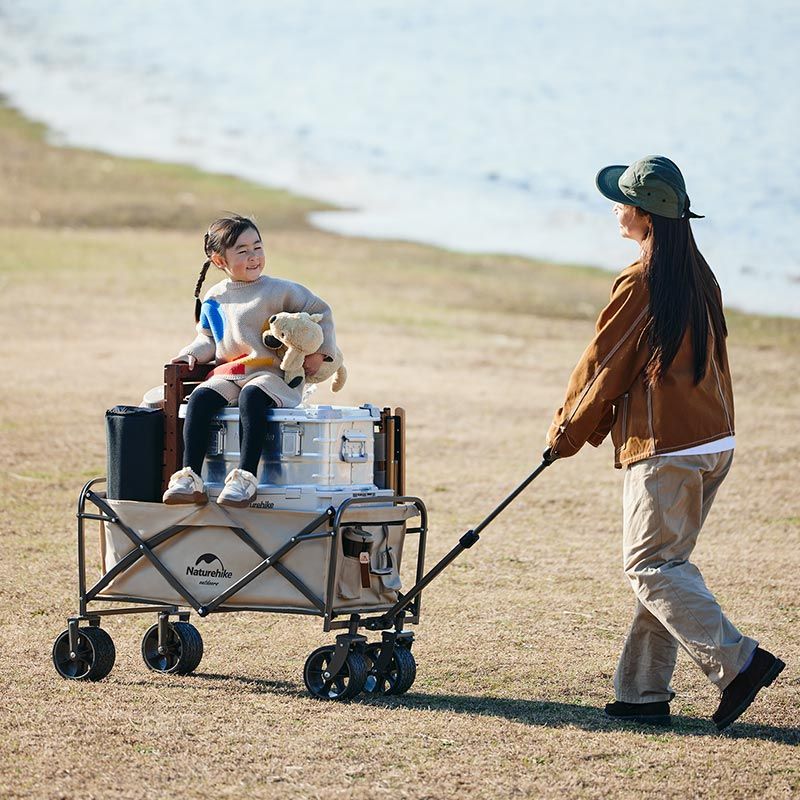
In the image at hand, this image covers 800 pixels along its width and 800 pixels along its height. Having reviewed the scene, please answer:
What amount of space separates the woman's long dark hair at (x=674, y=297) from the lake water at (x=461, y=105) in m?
15.5

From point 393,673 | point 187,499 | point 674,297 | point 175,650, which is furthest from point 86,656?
point 674,297

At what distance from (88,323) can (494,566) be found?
1004 centimetres

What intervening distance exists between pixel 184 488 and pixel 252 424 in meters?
0.32

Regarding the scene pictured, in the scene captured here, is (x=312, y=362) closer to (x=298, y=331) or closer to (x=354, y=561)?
(x=298, y=331)

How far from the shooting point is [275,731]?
483 centimetres

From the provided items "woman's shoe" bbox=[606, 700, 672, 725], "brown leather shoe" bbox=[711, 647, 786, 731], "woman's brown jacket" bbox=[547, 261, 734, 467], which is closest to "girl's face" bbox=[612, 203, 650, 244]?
"woman's brown jacket" bbox=[547, 261, 734, 467]

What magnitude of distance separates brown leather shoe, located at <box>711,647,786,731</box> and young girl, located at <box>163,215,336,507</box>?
1676mm

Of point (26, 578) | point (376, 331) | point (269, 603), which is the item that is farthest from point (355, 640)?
point (376, 331)

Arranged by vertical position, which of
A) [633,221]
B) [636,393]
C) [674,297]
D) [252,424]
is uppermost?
[633,221]

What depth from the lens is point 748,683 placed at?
4777 millimetres

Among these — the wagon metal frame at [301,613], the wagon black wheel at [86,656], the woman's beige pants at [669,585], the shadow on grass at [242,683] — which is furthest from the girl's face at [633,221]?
the wagon black wheel at [86,656]

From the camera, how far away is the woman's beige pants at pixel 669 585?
4812 mm

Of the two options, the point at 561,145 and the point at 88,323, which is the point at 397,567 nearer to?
the point at 88,323

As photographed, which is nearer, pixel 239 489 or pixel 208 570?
pixel 239 489
